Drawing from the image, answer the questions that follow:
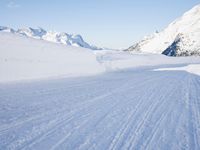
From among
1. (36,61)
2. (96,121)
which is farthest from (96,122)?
(36,61)

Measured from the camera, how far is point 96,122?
8336mm

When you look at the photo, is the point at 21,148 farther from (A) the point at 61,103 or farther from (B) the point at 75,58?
(B) the point at 75,58

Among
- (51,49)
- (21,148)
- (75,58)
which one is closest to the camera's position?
(21,148)

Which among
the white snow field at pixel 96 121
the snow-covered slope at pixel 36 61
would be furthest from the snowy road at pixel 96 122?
the snow-covered slope at pixel 36 61

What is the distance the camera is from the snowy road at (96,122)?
21.6ft

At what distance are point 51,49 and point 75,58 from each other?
2.89 metres

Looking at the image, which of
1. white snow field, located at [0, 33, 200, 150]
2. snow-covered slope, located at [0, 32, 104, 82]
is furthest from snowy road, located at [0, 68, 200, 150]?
snow-covered slope, located at [0, 32, 104, 82]

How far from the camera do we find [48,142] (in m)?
6.42

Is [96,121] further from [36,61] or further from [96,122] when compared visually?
Answer: [36,61]

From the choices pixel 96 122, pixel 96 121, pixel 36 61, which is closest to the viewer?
pixel 96 122

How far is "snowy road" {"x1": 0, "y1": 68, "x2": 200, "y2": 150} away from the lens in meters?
6.58

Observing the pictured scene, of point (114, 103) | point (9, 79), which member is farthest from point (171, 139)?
point (9, 79)

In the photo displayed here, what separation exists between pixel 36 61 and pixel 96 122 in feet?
51.3

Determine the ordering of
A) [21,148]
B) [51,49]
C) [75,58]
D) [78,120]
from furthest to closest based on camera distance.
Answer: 1. [75,58]
2. [51,49]
3. [78,120]
4. [21,148]
